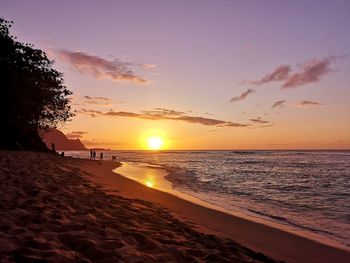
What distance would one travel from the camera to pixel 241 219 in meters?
11.0

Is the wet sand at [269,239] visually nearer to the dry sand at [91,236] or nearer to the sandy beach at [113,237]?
the sandy beach at [113,237]

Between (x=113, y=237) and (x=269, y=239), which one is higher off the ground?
(x=113, y=237)

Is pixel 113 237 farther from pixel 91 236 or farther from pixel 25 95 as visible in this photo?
pixel 25 95

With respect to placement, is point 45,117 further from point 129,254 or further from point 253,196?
point 129,254

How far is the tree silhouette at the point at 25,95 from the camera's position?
35.2m

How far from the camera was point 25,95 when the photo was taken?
36.5 meters

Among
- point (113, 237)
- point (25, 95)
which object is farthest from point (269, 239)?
point (25, 95)

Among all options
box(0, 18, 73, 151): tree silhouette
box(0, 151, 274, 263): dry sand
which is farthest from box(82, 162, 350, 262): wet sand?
box(0, 18, 73, 151): tree silhouette

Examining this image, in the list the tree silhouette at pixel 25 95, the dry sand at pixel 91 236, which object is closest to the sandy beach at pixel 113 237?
the dry sand at pixel 91 236

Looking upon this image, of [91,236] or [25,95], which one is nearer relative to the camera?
[91,236]

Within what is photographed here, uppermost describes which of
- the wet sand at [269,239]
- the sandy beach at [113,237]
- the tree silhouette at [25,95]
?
the tree silhouette at [25,95]

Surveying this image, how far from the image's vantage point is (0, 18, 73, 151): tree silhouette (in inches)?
1387

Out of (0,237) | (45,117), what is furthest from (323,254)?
(45,117)

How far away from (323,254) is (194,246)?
341 cm
